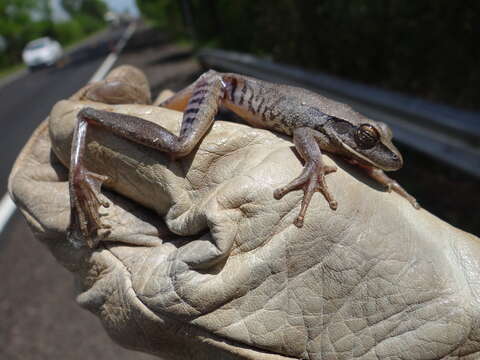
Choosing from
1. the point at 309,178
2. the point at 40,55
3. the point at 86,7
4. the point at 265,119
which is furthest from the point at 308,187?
the point at 86,7

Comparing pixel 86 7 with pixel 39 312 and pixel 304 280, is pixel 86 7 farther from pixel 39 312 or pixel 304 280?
pixel 304 280

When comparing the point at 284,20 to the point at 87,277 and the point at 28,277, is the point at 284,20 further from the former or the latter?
the point at 87,277

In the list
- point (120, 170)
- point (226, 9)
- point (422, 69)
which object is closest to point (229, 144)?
point (120, 170)

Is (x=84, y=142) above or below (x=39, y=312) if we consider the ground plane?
above

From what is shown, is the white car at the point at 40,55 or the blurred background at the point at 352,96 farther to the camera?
the white car at the point at 40,55

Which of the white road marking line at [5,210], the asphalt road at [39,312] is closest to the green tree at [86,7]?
the white road marking line at [5,210]

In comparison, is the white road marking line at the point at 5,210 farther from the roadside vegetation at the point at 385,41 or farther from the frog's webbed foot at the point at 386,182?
the roadside vegetation at the point at 385,41
